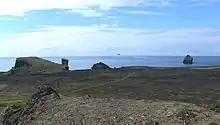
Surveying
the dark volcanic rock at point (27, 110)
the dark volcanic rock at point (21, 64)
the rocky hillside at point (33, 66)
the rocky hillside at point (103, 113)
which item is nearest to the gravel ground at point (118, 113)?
the rocky hillside at point (103, 113)

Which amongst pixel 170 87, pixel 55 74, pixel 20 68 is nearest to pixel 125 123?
pixel 170 87

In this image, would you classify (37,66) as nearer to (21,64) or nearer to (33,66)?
(33,66)

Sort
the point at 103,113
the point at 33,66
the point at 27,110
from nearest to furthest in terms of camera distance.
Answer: the point at 103,113 < the point at 27,110 < the point at 33,66

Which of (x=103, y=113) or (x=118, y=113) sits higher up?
(x=118, y=113)

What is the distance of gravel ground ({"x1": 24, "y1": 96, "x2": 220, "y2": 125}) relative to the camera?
102 ft

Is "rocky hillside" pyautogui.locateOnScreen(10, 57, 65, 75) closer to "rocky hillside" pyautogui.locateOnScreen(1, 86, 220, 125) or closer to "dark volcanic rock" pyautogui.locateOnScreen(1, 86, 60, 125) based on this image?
"dark volcanic rock" pyautogui.locateOnScreen(1, 86, 60, 125)

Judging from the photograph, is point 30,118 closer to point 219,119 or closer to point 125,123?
point 125,123

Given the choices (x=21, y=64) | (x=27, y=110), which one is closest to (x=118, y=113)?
(x=27, y=110)

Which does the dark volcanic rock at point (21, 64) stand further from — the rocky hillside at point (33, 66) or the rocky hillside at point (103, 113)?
the rocky hillside at point (103, 113)

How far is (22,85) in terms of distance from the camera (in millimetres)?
116500

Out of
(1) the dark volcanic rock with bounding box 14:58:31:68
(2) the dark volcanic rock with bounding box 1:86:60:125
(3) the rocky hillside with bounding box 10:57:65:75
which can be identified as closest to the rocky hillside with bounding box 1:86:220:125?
(2) the dark volcanic rock with bounding box 1:86:60:125

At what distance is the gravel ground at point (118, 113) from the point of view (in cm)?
3114

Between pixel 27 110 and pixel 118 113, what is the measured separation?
12.9 meters

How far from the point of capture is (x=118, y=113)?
3497 centimetres
